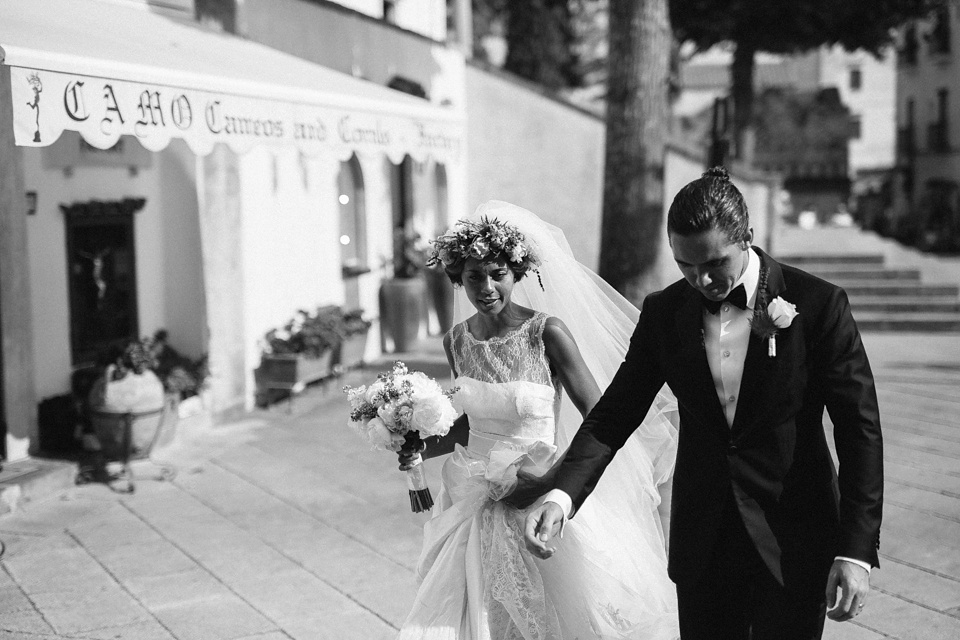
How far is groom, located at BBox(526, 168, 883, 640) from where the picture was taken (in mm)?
2863

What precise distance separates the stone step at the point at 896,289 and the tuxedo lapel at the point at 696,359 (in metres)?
13.9

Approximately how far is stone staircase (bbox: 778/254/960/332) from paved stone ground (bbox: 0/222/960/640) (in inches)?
253

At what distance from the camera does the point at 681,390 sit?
10.3ft

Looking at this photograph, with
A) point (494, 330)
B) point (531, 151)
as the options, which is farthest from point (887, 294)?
point (494, 330)

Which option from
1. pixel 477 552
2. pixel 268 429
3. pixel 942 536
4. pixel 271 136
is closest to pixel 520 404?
pixel 477 552

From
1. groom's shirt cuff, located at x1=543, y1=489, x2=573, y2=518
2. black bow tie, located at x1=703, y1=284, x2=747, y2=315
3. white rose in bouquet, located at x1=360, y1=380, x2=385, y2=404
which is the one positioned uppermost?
black bow tie, located at x1=703, y1=284, x2=747, y2=315

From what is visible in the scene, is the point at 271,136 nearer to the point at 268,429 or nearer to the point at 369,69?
the point at 268,429

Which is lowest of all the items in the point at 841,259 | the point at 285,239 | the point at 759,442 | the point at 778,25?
the point at 759,442

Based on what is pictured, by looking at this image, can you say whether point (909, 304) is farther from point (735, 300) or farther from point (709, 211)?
point (709, 211)

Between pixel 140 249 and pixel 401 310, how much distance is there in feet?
14.7

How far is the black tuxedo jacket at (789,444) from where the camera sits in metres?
2.87

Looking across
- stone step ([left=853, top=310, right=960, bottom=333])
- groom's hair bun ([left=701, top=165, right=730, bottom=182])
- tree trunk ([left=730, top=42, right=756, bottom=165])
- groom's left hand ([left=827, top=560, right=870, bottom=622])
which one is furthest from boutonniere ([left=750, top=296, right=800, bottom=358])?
tree trunk ([left=730, top=42, right=756, bottom=165])

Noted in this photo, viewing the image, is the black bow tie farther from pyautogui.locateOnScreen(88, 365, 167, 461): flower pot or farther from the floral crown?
pyautogui.locateOnScreen(88, 365, 167, 461): flower pot

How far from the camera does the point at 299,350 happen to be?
10.4 metres
